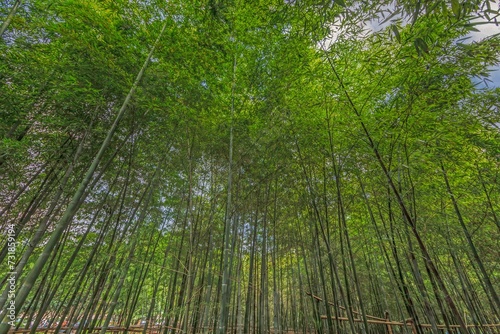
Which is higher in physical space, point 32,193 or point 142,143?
point 142,143

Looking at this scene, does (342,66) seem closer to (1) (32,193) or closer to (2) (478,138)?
(2) (478,138)

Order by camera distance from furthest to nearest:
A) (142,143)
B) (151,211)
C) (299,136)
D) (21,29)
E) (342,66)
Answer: (151,211)
(142,143)
(299,136)
(21,29)
(342,66)

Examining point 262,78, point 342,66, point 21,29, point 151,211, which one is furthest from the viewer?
point 151,211

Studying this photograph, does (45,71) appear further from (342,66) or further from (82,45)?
(342,66)

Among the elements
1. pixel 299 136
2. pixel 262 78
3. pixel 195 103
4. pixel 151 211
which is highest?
pixel 262 78

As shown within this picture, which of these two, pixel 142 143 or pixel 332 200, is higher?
pixel 142 143

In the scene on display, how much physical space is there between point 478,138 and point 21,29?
20.3ft

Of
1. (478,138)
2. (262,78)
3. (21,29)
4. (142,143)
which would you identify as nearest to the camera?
(478,138)

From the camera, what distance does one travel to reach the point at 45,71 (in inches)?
111

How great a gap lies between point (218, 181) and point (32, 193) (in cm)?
331

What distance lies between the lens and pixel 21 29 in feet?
9.61

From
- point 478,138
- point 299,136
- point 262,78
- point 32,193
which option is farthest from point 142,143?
point 478,138

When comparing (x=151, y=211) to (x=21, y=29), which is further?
(x=151, y=211)

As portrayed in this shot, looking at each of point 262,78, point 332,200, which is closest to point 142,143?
point 262,78
